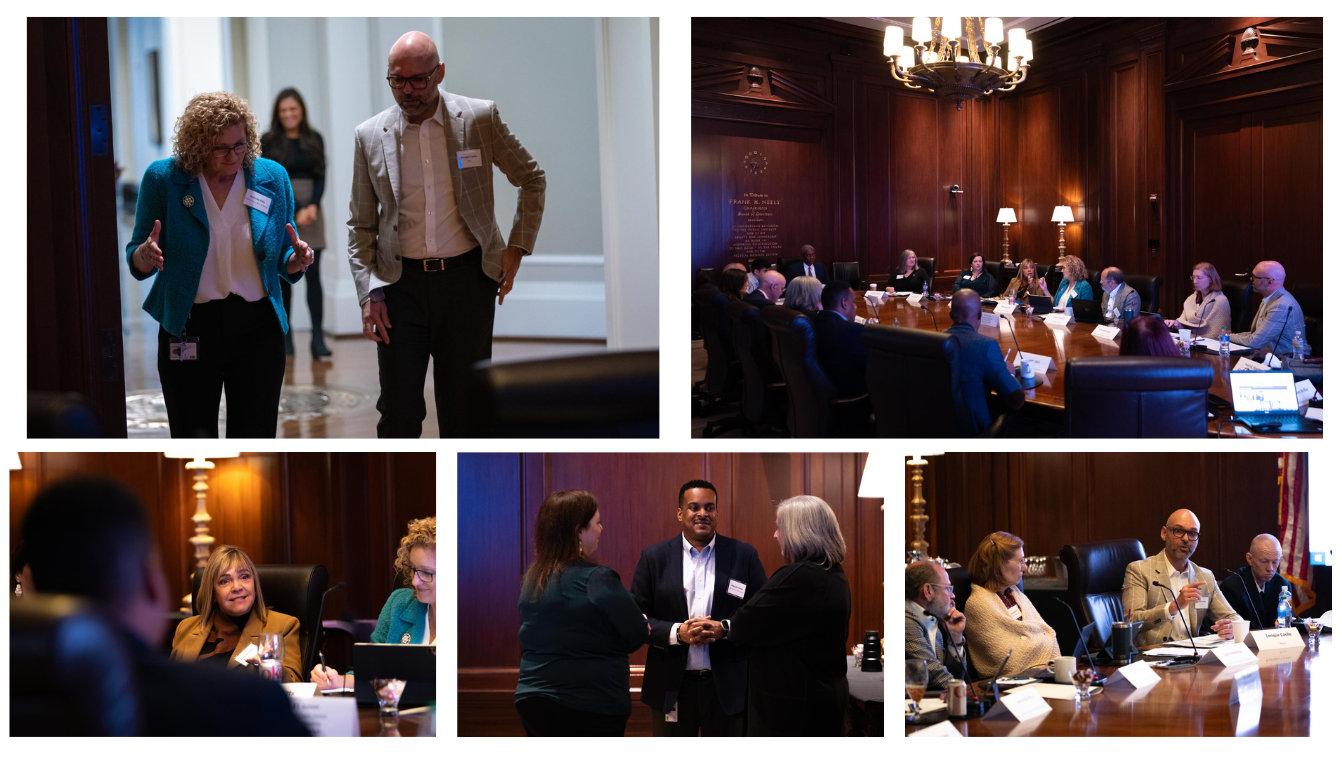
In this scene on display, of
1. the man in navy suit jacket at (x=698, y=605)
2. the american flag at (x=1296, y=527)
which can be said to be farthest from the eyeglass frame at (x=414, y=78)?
the american flag at (x=1296, y=527)

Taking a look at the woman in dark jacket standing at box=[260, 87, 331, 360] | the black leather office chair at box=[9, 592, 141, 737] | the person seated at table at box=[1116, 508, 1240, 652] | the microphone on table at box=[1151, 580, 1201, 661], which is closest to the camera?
the black leather office chair at box=[9, 592, 141, 737]

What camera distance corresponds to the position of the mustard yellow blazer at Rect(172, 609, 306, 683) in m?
2.96

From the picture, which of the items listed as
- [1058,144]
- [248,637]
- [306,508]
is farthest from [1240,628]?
[1058,144]

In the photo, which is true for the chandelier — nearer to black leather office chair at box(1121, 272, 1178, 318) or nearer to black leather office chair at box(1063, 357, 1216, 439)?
black leather office chair at box(1121, 272, 1178, 318)

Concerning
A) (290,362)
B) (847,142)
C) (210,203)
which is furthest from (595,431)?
(847,142)

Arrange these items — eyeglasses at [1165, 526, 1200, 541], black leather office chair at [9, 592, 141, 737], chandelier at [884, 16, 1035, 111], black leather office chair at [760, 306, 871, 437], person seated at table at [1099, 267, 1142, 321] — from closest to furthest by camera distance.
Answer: black leather office chair at [9, 592, 141, 737], eyeglasses at [1165, 526, 1200, 541], black leather office chair at [760, 306, 871, 437], person seated at table at [1099, 267, 1142, 321], chandelier at [884, 16, 1035, 111]

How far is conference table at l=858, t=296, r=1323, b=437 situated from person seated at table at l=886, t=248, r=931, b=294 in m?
0.24

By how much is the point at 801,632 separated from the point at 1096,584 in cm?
164

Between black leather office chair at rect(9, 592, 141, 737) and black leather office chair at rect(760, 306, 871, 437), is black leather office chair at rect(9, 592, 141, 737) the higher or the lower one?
the lower one

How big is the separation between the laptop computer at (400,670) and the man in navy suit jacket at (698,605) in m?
0.63

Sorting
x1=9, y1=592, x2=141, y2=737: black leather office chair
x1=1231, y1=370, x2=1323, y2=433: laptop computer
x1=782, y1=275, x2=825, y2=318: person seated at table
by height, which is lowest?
x1=9, y1=592, x2=141, y2=737: black leather office chair

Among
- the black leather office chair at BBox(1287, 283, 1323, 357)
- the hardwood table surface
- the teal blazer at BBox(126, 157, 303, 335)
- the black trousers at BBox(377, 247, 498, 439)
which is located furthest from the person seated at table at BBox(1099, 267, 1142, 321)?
the teal blazer at BBox(126, 157, 303, 335)

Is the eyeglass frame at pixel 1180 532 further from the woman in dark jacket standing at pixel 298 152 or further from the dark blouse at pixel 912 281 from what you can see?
the woman in dark jacket standing at pixel 298 152

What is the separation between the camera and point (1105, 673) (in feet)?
9.21
